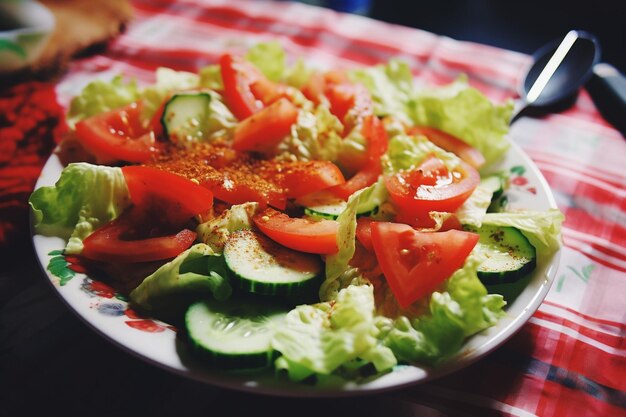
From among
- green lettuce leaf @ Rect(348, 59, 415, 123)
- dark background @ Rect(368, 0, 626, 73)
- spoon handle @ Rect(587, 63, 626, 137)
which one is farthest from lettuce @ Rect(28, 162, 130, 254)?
dark background @ Rect(368, 0, 626, 73)

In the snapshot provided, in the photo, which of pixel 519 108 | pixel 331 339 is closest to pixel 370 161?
pixel 331 339

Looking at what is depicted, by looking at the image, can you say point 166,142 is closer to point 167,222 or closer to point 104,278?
point 167,222

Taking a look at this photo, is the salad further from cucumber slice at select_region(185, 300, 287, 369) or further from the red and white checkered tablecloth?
the red and white checkered tablecloth

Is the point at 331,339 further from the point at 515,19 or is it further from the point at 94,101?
the point at 515,19

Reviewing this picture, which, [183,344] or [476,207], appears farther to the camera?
[476,207]

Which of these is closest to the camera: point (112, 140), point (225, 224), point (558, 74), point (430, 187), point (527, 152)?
point (225, 224)

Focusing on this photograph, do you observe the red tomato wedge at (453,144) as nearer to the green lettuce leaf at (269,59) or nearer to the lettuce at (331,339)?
the green lettuce leaf at (269,59)

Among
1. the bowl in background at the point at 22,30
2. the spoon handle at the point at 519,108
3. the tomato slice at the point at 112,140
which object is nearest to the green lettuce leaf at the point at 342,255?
the tomato slice at the point at 112,140
